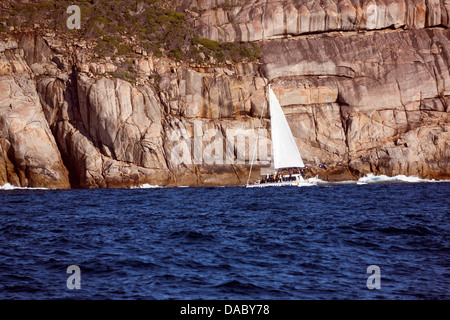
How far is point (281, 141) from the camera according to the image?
6525 cm

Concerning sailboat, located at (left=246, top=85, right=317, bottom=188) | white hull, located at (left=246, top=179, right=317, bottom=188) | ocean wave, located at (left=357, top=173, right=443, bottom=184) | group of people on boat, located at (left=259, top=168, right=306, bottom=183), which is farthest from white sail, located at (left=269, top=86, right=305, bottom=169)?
ocean wave, located at (left=357, top=173, right=443, bottom=184)

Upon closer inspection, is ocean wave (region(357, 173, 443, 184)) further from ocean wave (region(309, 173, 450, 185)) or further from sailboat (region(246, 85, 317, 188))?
sailboat (region(246, 85, 317, 188))

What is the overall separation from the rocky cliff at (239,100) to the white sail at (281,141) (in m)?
8.35

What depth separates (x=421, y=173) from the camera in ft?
235

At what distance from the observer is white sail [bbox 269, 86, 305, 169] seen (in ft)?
214

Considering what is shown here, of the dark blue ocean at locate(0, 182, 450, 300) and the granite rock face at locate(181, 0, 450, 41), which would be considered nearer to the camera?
the dark blue ocean at locate(0, 182, 450, 300)

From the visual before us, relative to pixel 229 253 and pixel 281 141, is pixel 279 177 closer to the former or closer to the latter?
pixel 281 141

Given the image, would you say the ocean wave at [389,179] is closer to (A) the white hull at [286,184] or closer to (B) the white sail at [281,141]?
(A) the white hull at [286,184]

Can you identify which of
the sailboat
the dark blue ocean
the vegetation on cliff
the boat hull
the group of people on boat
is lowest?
the dark blue ocean

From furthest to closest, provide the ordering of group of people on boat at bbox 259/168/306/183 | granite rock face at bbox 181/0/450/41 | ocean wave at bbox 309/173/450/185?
granite rock face at bbox 181/0/450/41
ocean wave at bbox 309/173/450/185
group of people on boat at bbox 259/168/306/183

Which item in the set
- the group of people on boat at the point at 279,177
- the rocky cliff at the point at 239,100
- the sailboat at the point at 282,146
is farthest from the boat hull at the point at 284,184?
the rocky cliff at the point at 239,100

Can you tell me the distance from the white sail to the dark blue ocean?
31275 millimetres

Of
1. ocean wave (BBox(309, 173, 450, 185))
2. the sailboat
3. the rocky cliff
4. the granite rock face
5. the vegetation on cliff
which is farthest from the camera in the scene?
the granite rock face
